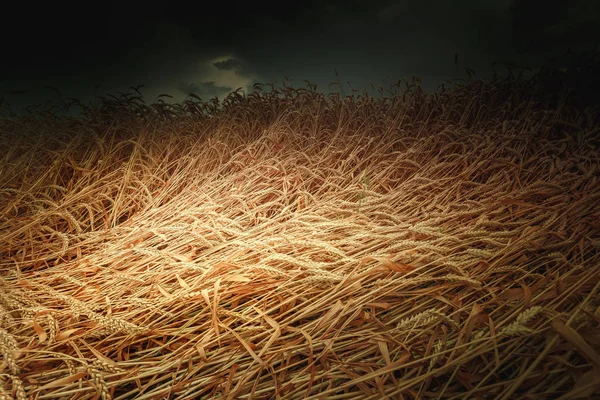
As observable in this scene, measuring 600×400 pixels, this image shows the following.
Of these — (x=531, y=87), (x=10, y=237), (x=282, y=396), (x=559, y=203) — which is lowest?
(x=10, y=237)

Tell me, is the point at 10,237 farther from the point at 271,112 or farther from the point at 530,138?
the point at 530,138

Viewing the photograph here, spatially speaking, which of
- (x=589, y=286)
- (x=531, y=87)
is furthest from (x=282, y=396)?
(x=531, y=87)

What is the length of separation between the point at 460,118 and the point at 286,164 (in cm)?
194

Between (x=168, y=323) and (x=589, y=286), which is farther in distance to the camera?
(x=168, y=323)

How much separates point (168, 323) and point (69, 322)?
1.07 feet

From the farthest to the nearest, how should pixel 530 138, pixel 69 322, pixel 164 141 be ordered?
pixel 164 141, pixel 530 138, pixel 69 322

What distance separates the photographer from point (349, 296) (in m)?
1.04

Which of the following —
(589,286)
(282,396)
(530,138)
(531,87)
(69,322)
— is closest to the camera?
(282,396)

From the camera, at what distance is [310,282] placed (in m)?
1.06

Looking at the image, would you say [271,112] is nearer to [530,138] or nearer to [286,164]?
[286,164]

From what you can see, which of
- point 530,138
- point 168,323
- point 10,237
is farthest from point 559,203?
point 10,237

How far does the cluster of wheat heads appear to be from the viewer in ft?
2.65

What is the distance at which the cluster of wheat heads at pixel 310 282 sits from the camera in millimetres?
808

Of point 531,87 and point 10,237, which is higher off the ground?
point 531,87
